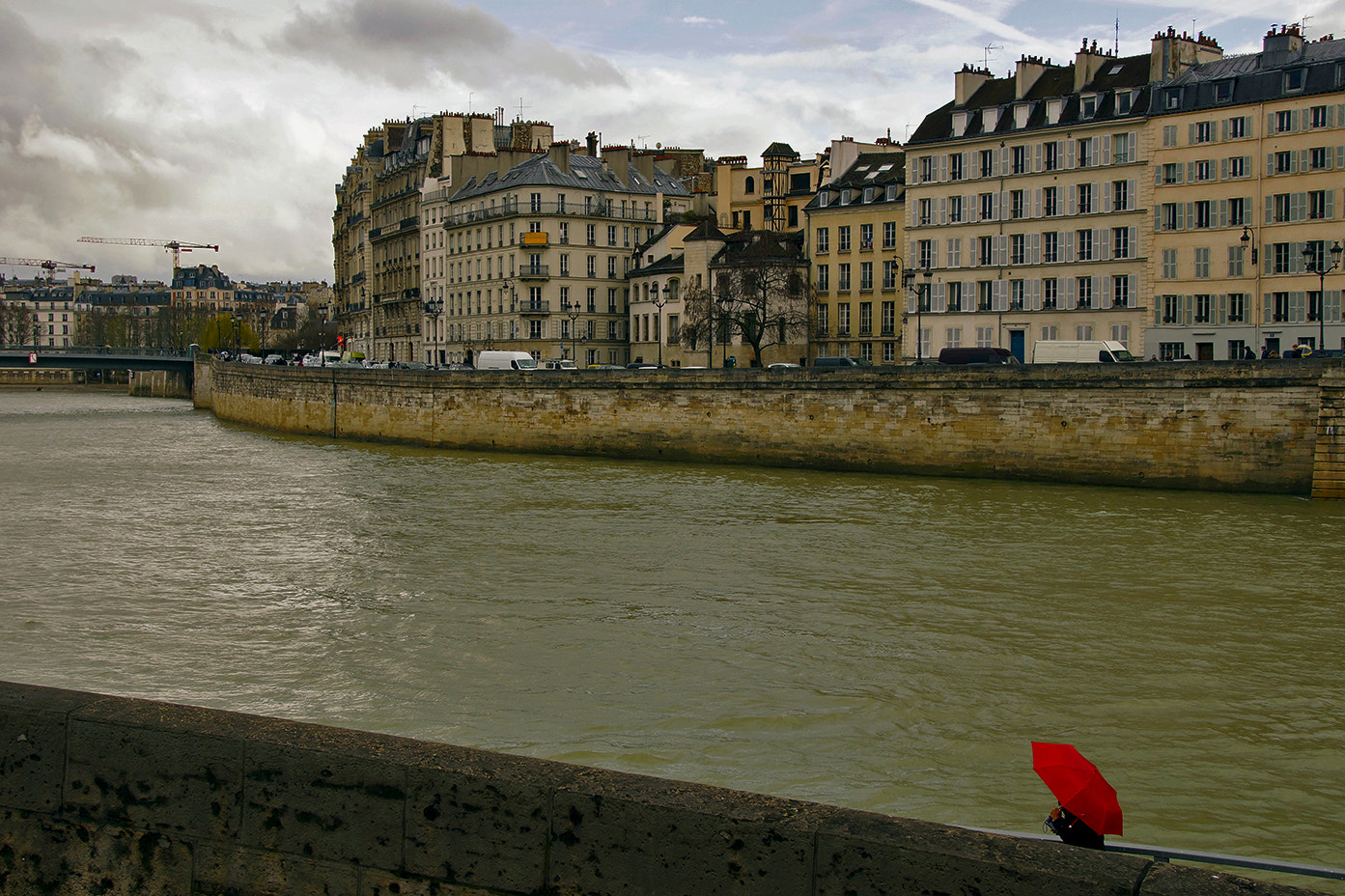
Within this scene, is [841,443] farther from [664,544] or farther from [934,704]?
[934,704]

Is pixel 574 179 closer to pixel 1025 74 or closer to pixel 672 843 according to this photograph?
pixel 1025 74

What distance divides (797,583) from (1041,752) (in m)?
12.0

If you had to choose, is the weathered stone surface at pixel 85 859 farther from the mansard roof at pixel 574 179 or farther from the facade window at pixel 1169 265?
the mansard roof at pixel 574 179

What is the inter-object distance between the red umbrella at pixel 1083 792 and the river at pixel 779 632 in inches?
171

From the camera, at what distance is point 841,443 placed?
100ft

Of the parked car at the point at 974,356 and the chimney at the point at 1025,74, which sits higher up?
the chimney at the point at 1025,74

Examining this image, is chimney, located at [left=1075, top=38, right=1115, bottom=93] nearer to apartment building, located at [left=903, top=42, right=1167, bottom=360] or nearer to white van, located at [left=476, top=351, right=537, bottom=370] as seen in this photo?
apartment building, located at [left=903, top=42, right=1167, bottom=360]

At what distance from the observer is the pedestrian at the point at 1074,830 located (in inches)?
144

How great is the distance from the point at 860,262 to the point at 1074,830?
4878 cm

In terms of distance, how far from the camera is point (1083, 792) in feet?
11.9

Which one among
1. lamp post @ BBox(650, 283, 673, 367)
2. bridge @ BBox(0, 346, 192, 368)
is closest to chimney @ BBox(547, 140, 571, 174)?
lamp post @ BBox(650, 283, 673, 367)

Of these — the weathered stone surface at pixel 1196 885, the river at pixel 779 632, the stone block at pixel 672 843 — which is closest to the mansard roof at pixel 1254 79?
the river at pixel 779 632

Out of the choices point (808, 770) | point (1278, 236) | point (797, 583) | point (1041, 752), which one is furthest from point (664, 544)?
point (1278, 236)

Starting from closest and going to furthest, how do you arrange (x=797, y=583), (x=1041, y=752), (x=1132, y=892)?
(x=1132, y=892) → (x=1041, y=752) → (x=797, y=583)
